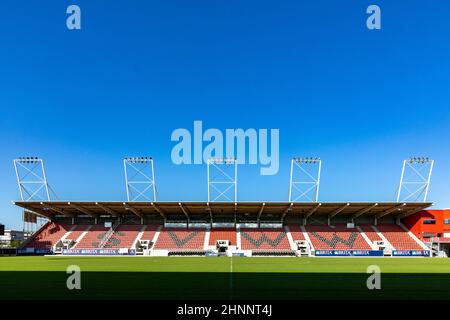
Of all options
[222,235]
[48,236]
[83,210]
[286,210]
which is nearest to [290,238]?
[286,210]

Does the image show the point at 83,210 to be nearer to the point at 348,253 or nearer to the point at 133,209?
the point at 133,209

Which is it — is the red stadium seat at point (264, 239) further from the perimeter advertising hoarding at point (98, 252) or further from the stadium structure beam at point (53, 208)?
the stadium structure beam at point (53, 208)

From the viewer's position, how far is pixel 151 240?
7000 cm

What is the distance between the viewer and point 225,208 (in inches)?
2815

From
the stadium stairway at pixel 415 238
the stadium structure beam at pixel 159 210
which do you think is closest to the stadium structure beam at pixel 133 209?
the stadium structure beam at pixel 159 210

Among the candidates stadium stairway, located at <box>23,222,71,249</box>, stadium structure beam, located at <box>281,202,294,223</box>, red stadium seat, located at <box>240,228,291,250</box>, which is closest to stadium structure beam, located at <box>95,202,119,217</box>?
stadium stairway, located at <box>23,222,71,249</box>

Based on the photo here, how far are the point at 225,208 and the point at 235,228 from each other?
5714 mm

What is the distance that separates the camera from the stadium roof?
6762cm

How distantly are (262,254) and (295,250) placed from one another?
521 centimetres

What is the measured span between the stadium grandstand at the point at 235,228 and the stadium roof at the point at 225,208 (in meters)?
0.16
